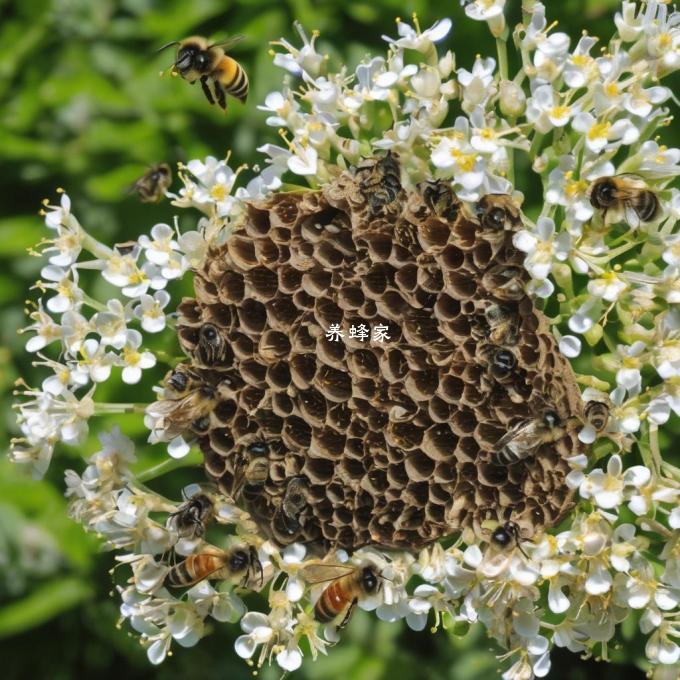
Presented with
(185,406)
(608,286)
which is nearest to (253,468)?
(185,406)

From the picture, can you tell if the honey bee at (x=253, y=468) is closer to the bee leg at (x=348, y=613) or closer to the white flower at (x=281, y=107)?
the bee leg at (x=348, y=613)

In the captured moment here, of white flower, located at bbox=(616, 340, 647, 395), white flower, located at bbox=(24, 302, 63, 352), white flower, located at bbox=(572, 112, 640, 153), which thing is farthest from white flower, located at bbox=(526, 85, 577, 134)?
white flower, located at bbox=(24, 302, 63, 352)

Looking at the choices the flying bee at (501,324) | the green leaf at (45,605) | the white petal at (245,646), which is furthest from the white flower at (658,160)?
the green leaf at (45,605)

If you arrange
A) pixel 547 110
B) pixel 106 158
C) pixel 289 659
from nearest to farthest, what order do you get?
pixel 547 110 < pixel 289 659 < pixel 106 158

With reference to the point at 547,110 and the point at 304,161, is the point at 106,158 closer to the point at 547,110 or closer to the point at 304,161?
the point at 304,161

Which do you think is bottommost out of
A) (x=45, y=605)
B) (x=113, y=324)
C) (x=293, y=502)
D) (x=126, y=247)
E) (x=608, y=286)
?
(x=45, y=605)
